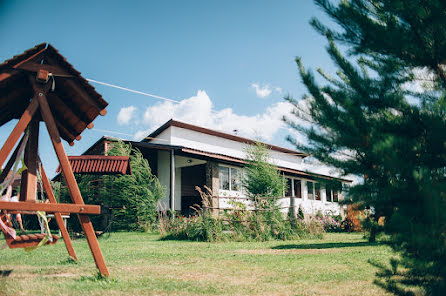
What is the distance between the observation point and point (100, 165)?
11.7 m

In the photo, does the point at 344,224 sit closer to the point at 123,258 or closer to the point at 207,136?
the point at 207,136

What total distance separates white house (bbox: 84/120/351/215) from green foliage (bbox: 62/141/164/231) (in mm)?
899

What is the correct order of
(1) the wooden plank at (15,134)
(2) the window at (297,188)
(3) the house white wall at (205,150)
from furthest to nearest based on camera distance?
(2) the window at (297,188)
(3) the house white wall at (205,150)
(1) the wooden plank at (15,134)

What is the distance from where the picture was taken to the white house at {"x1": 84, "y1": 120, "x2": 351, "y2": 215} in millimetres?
19062

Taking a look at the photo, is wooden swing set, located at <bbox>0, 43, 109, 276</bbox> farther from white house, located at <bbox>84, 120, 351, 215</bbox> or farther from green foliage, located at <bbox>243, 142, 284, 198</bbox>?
green foliage, located at <bbox>243, 142, 284, 198</bbox>

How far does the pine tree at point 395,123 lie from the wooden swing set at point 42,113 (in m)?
2.94

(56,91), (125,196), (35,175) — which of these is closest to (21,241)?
(35,175)

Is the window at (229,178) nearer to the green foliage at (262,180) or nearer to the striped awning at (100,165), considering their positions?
the green foliage at (262,180)

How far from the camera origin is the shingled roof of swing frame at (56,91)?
13.9 feet

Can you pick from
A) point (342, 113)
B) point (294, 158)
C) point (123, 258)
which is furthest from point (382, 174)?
point (294, 158)

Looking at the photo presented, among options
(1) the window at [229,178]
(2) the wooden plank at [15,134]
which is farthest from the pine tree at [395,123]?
(1) the window at [229,178]

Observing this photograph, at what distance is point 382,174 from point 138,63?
10.1m

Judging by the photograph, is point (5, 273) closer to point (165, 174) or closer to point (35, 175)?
point (35, 175)

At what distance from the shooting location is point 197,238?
1080 cm
